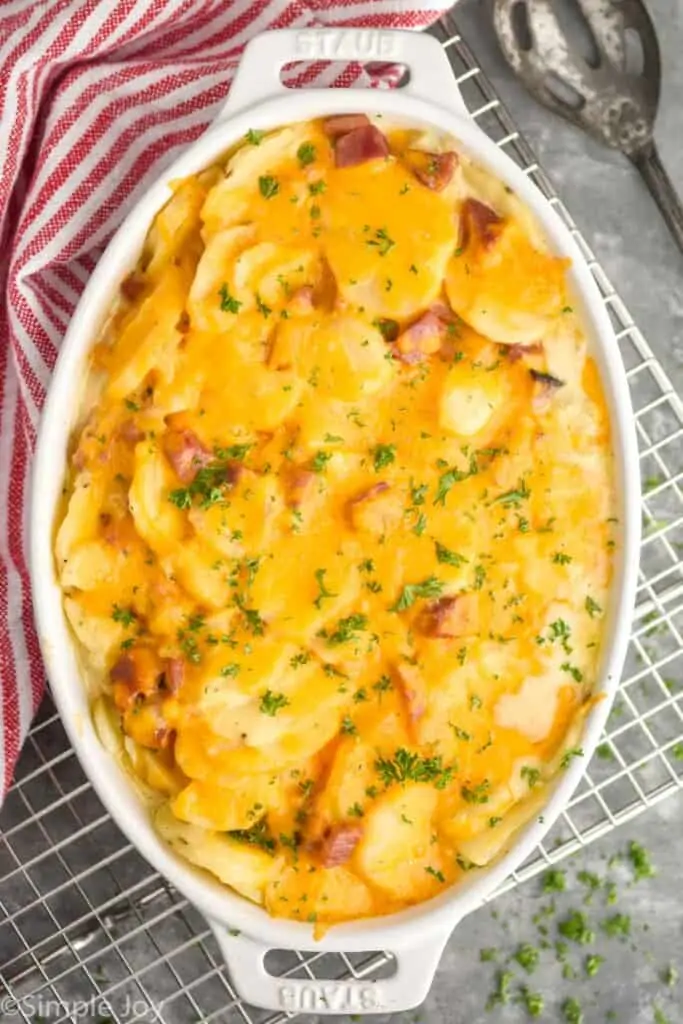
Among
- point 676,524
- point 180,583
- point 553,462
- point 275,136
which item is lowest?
point 676,524

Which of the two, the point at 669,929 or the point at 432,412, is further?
the point at 669,929

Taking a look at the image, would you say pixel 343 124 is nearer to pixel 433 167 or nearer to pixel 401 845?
pixel 433 167

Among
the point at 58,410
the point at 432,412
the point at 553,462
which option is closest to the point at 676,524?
the point at 553,462

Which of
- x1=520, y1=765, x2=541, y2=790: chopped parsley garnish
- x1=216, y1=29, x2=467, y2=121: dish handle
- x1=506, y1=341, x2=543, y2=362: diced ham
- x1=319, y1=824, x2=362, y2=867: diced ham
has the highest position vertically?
x1=216, y1=29, x2=467, y2=121: dish handle

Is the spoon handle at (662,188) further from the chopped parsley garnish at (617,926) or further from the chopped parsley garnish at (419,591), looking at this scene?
the chopped parsley garnish at (617,926)

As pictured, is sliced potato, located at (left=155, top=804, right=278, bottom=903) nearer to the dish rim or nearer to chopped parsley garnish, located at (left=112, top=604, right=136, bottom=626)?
the dish rim

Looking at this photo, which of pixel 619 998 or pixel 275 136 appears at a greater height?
pixel 275 136

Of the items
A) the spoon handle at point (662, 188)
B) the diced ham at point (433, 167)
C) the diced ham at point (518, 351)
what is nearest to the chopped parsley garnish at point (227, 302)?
the diced ham at point (433, 167)

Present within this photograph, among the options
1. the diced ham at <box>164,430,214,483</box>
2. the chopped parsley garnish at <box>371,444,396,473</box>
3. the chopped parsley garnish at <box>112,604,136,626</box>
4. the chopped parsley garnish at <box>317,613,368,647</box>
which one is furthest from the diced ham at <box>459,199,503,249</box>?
the chopped parsley garnish at <box>112,604,136,626</box>

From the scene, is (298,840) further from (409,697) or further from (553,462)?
(553,462)
